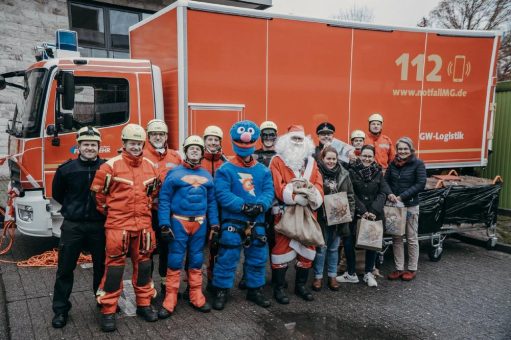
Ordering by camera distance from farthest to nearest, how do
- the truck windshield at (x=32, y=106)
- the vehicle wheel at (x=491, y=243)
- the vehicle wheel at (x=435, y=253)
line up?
the vehicle wheel at (x=491, y=243) → the vehicle wheel at (x=435, y=253) → the truck windshield at (x=32, y=106)

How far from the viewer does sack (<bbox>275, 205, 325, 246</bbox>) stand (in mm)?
4469

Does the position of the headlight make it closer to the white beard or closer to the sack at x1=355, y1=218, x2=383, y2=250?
the white beard

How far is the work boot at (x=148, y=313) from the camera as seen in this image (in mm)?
4062

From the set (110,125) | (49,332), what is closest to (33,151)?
(110,125)

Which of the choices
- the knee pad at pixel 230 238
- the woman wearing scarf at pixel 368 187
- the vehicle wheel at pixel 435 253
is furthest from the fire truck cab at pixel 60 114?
the vehicle wheel at pixel 435 253

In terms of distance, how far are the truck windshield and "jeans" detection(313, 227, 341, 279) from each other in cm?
384

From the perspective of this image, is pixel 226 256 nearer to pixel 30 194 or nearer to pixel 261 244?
pixel 261 244

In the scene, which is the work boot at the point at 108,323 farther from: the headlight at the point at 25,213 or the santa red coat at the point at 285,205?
the headlight at the point at 25,213

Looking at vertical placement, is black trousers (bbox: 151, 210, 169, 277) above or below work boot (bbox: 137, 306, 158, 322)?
above

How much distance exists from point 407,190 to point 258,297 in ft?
7.63

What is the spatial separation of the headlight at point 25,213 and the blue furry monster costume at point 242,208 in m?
2.74

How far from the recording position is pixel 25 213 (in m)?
5.54

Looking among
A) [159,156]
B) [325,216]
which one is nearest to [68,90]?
[159,156]

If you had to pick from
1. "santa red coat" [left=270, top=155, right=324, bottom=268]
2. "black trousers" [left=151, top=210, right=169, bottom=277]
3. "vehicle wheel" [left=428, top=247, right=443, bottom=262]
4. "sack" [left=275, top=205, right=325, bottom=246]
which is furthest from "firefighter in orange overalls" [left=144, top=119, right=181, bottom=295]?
"vehicle wheel" [left=428, top=247, right=443, bottom=262]
